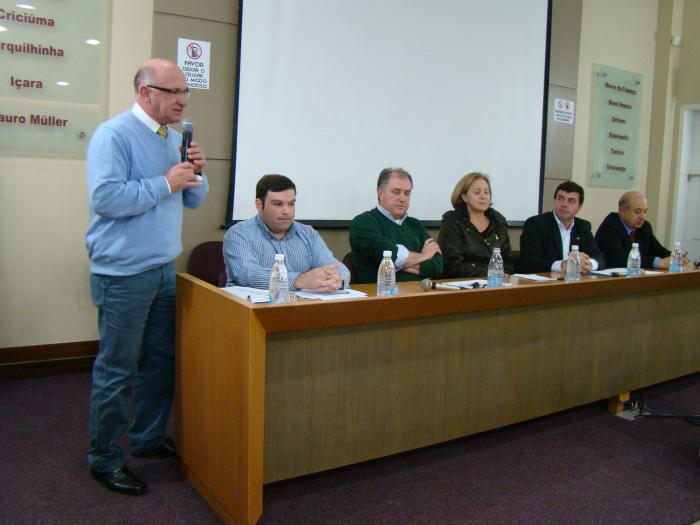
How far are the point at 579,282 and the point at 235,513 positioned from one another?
1.83 metres

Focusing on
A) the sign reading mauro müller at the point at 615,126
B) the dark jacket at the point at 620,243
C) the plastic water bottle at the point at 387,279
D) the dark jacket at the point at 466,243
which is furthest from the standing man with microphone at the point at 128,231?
the sign reading mauro müller at the point at 615,126

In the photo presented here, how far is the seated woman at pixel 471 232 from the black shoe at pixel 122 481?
1908 millimetres

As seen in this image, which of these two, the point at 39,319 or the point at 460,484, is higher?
the point at 39,319

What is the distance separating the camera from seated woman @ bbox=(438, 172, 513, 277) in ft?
11.1

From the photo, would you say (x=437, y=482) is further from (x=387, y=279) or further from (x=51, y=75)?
(x=51, y=75)

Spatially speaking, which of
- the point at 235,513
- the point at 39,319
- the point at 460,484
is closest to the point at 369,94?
the point at 39,319

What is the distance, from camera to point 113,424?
2.22 meters

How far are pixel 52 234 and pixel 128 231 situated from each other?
5.27 feet

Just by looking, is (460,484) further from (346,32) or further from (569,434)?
Result: (346,32)

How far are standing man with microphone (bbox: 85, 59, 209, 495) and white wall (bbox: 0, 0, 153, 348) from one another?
57.8 inches

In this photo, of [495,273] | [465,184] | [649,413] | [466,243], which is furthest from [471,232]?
[649,413]

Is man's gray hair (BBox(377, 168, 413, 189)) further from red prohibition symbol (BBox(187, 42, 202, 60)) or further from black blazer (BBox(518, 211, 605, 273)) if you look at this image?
red prohibition symbol (BBox(187, 42, 202, 60))

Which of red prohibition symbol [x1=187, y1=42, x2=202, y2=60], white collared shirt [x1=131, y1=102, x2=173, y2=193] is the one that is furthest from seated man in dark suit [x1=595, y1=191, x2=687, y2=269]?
white collared shirt [x1=131, y1=102, x2=173, y2=193]

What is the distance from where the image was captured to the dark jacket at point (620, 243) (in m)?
4.16
